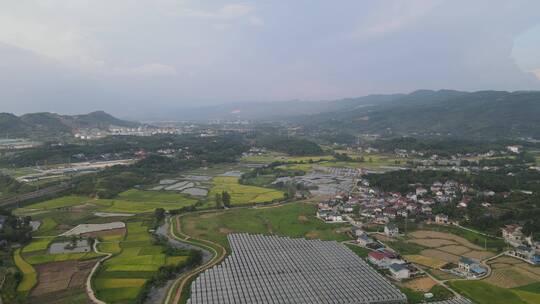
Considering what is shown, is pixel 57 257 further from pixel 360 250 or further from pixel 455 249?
pixel 455 249

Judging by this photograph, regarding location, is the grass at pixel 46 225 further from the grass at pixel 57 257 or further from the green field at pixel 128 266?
the green field at pixel 128 266

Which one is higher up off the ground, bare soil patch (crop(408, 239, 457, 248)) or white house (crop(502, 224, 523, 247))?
white house (crop(502, 224, 523, 247))

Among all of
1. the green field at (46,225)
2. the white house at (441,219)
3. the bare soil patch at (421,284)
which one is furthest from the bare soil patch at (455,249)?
the green field at (46,225)

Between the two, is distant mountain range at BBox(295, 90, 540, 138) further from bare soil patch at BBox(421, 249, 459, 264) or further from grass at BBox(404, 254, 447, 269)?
grass at BBox(404, 254, 447, 269)

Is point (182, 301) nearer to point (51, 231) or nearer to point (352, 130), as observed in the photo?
point (51, 231)

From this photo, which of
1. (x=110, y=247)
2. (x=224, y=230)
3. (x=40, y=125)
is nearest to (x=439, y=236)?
(x=224, y=230)

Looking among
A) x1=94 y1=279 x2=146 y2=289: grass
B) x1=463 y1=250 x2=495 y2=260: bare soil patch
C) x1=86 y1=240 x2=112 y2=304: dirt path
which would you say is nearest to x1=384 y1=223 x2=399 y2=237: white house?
x1=463 y1=250 x2=495 y2=260: bare soil patch
